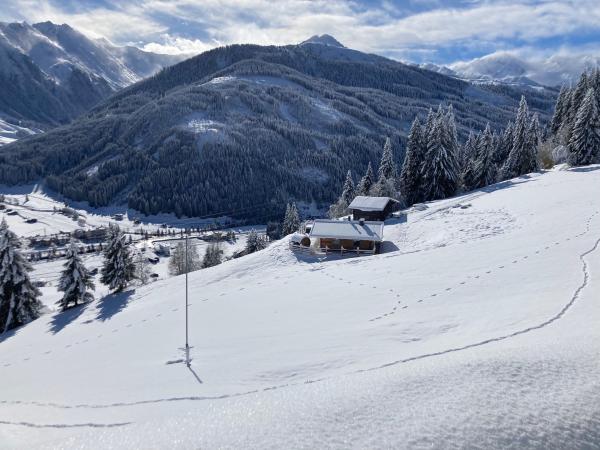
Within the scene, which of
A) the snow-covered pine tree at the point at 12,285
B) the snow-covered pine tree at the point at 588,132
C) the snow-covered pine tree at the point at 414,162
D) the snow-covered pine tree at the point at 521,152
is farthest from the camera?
the snow-covered pine tree at the point at 414,162

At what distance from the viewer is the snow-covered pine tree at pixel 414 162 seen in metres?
60.6

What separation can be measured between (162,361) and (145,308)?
1720cm

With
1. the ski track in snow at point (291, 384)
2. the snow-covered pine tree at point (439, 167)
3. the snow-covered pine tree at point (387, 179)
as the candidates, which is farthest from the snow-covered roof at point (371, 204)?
the ski track in snow at point (291, 384)

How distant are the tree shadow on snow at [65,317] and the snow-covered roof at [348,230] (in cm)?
2332

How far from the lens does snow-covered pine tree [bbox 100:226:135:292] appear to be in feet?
152

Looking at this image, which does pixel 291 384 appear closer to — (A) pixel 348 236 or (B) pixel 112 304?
(A) pixel 348 236

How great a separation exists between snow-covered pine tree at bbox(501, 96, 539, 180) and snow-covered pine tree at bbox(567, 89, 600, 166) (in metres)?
5.73

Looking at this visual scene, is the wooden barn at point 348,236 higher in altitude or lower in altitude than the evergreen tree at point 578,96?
lower

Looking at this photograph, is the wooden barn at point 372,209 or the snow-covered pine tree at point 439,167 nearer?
the wooden barn at point 372,209

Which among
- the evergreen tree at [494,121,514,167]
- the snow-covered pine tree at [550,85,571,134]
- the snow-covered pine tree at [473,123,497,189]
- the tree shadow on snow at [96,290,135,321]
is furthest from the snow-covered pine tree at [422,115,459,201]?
the tree shadow on snow at [96,290,135,321]

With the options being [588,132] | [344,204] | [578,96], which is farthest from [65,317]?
[578,96]

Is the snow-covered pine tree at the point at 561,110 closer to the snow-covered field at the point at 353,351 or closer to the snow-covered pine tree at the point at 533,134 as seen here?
the snow-covered pine tree at the point at 533,134

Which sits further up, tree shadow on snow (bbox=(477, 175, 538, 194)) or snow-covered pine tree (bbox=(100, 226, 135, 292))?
tree shadow on snow (bbox=(477, 175, 538, 194))

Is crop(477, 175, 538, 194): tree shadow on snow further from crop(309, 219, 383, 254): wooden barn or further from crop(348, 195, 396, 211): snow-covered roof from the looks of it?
crop(309, 219, 383, 254): wooden barn
